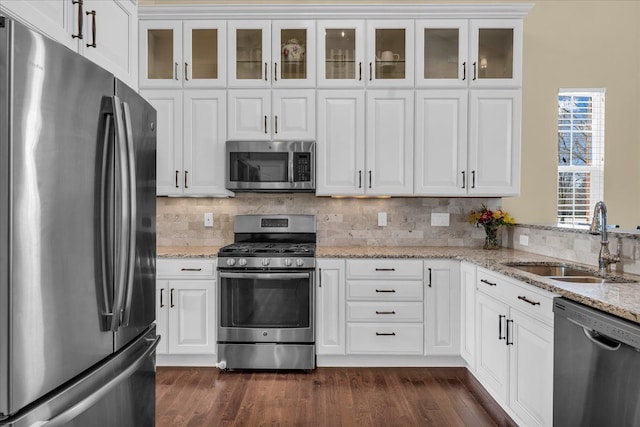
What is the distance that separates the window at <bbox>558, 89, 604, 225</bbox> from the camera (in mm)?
3922

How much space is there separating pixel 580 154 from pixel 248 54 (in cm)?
321

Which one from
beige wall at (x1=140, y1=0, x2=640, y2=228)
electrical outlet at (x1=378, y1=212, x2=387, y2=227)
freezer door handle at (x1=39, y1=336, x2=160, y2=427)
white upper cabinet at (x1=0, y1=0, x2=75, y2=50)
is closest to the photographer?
freezer door handle at (x1=39, y1=336, x2=160, y2=427)

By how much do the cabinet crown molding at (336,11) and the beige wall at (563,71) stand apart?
0.60 meters

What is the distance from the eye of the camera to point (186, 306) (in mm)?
3141

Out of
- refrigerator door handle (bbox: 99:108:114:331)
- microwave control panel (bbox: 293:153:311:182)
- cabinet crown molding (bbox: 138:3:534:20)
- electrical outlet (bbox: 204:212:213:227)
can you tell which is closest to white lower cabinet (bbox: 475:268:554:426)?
microwave control panel (bbox: 293:153:311:182)

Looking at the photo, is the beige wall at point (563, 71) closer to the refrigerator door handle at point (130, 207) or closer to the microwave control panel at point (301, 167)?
the microwave control panel at point (301, 167)

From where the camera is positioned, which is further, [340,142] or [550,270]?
[340,142]

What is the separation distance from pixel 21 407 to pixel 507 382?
227 centimetres

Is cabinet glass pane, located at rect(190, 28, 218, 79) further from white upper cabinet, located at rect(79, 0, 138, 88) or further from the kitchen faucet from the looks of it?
the kitchen faucet

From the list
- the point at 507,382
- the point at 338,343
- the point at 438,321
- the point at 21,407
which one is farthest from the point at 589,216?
the point at 21,407

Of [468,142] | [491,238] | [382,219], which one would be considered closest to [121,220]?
[382,219]

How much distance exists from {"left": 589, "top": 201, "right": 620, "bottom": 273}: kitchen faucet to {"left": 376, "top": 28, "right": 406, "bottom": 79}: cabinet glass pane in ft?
5.84

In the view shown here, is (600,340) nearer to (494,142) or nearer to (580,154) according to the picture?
(494,142)

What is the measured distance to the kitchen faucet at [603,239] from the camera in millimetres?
2215
